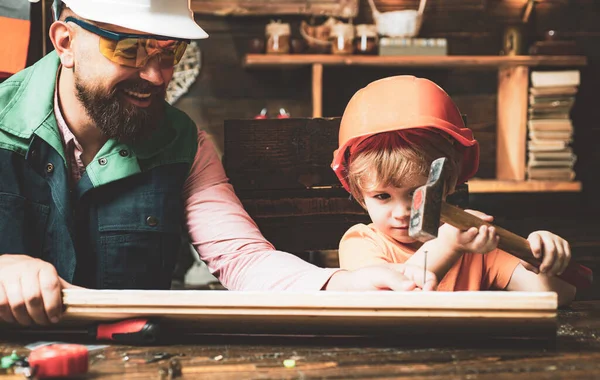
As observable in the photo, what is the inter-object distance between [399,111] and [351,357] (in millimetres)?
708

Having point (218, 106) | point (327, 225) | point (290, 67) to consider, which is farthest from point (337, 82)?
point (327, 225)

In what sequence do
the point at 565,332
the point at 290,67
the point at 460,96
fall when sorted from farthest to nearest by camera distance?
the point at 460,96 → the point at 290,67 → the point at 565,332

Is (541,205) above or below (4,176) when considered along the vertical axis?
below

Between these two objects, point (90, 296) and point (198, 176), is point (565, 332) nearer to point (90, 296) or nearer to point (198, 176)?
point (90, 296)

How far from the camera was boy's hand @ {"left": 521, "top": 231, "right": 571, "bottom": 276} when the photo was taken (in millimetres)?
1464

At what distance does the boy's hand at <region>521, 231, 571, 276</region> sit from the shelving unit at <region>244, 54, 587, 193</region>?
8.72 ft

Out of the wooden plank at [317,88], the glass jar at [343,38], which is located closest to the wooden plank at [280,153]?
the wooden plank at [317,88]

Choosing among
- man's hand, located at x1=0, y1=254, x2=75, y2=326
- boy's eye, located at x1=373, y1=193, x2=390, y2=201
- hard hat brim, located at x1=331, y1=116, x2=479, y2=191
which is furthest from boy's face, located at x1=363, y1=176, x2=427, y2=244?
man's hand, located at x1=0, y1=254, x2=75, y2=326

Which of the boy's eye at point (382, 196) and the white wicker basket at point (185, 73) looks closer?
the boy's eye at point (382, 196)

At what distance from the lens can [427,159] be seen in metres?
1.67

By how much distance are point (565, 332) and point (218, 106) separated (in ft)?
11.3

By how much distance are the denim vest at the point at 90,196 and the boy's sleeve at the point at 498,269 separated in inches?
36.0

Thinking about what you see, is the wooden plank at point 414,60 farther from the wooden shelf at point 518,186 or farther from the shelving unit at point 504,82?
the wooden shelf at point 518,186

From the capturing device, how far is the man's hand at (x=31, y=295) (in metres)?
1.22
